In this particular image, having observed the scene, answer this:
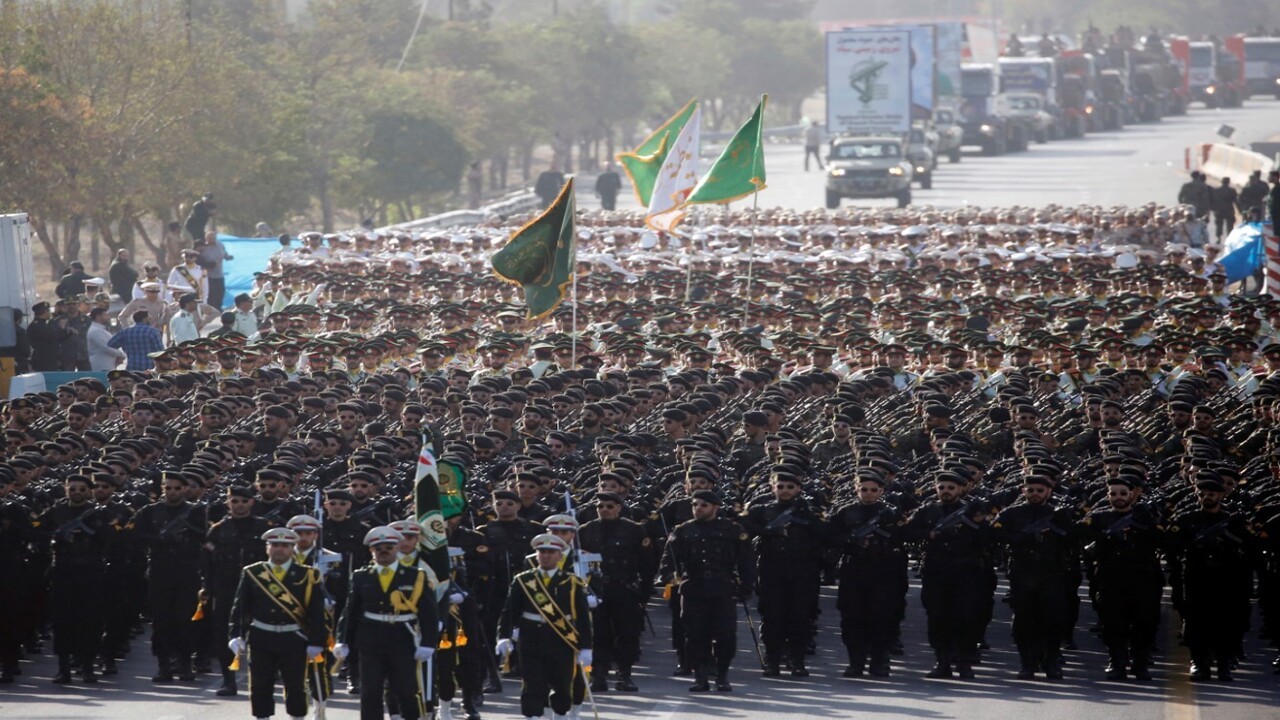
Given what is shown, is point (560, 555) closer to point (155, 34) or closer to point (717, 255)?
point (717, 255)

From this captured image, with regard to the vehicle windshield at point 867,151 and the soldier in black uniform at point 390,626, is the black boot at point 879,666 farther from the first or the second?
the vehicle windshield at point 867,151

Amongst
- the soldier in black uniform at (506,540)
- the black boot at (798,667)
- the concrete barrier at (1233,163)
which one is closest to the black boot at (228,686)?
the soldier in black uniform at (506,540)

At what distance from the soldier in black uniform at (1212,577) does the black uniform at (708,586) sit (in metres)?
2.89

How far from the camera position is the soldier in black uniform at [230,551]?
13719 millimetres

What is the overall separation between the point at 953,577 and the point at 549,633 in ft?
10.3

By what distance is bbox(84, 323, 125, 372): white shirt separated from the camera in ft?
77.2

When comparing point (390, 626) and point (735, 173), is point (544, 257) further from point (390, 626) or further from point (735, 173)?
point (390, 626)

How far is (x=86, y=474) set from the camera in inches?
586

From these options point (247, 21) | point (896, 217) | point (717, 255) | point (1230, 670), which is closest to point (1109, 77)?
point (247, 21)

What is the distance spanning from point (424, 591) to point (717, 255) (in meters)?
20.7

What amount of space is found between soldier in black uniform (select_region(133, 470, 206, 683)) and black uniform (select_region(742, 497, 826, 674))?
3.77 metres

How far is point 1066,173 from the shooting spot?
61.7 metres

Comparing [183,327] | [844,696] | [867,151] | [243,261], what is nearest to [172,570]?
[844,696]

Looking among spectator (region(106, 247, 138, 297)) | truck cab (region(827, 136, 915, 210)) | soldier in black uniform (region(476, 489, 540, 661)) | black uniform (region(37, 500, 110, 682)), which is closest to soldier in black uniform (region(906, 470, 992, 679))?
soldier in black uniform (region(476, 489, 540, 661))
